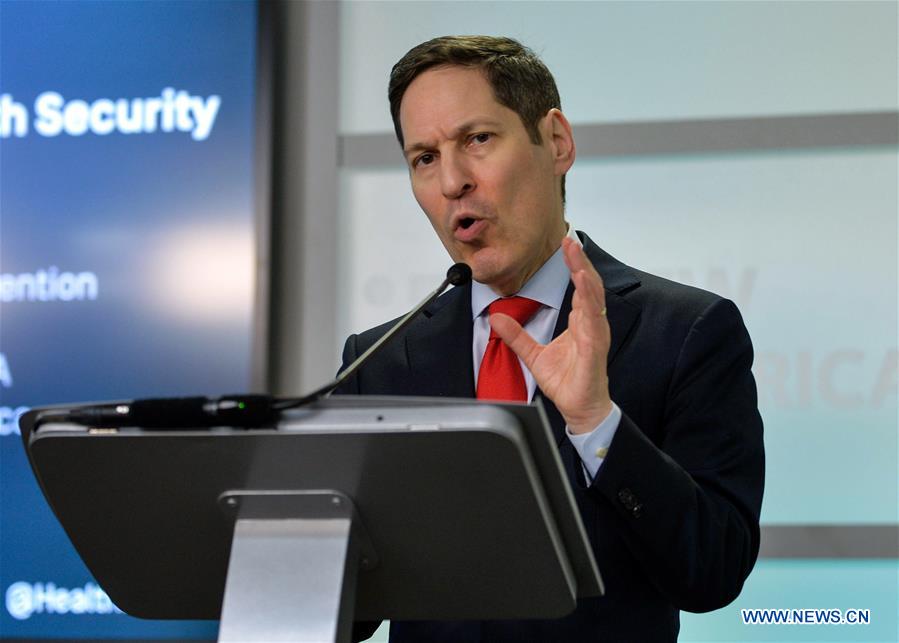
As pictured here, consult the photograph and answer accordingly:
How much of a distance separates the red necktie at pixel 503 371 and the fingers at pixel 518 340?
0.27 m

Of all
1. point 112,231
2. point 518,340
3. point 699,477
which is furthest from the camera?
point 112,231

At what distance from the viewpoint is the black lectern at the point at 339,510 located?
93 centimetres

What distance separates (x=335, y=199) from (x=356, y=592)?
1.80 metres

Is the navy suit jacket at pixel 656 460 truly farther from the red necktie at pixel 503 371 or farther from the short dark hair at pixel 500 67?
the short dark hair at pixel 500 67

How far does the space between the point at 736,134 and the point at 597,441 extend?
166 centimetres

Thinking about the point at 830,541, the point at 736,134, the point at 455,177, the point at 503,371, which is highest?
the point at 736,134

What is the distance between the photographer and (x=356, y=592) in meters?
1.11

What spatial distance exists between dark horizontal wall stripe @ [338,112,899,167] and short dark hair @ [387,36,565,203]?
95cm

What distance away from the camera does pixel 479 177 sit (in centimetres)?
167

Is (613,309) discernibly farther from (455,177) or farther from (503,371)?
(455,177)

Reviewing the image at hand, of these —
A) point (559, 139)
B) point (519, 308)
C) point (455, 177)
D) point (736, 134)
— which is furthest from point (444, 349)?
point (736, 134)

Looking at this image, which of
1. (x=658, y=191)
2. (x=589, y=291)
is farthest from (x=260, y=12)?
A: (x=589, y=291)

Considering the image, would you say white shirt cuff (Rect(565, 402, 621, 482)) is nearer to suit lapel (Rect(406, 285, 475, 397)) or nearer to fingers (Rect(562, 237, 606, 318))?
fingers (Rect(562, 237, 606, 318))

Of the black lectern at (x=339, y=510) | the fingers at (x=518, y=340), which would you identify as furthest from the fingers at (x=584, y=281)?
the black lectern at (x=339, y=510)
